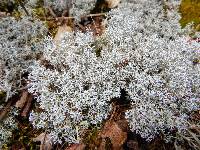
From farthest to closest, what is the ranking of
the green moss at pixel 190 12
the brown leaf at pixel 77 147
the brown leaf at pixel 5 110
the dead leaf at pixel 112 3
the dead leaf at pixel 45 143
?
the dead leaf at pixel 112 3 < the green moss at pixel 190 12 < the brown leaf at pixel 5 110 < the dead leaf at pixel 45 143 < the brown leaf at pixel 77 147

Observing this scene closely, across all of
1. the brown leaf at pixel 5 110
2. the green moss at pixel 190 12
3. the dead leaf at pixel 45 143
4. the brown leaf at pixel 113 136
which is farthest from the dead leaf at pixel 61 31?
the green moss at pixel 190 12

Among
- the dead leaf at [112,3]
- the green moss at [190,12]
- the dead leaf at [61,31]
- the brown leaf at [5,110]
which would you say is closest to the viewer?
the brown leaf at [5,110]

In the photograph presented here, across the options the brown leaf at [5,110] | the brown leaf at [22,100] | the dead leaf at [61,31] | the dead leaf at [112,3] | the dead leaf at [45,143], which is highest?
the dead leaf at [112,3]

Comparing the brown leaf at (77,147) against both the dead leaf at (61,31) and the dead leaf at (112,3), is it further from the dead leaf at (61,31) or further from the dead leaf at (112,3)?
Result: the dead leaf at (112,3)

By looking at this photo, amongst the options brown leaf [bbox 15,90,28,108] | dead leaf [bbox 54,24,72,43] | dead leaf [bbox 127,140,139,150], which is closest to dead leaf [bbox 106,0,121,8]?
dead leaf [bbox 54,24,72,43]

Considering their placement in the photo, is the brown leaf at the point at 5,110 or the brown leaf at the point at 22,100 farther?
the brown leaf at the point at 22,100

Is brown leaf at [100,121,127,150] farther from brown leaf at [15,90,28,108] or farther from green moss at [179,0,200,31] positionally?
green moss at [179,0,200,31]

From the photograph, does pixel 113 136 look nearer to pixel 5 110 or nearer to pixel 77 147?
pixel 77 147

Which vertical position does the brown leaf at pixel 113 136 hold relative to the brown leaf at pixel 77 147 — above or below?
above

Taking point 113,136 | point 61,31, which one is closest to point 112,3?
point 61,31
